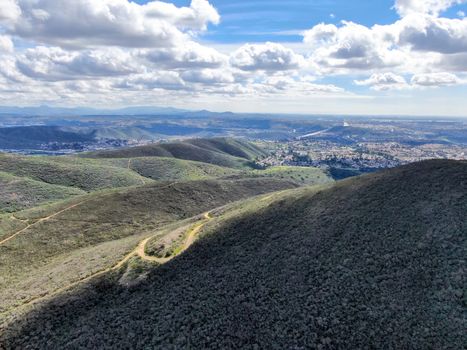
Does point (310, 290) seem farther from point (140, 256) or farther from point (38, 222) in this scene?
point (38, 222)

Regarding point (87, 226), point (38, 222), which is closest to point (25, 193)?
point (38, 222)

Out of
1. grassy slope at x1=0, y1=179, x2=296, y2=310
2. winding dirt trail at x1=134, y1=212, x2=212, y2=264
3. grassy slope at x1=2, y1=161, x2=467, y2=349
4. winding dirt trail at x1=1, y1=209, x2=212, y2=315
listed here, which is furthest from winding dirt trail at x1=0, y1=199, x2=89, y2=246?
grassy slope at x1=2, y1=161, x2=467, y2=349

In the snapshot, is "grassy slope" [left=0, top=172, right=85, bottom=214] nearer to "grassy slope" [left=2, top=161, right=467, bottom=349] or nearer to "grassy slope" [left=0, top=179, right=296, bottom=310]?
"grassy slope" [left=0, top=179, right=296, bottom=310]

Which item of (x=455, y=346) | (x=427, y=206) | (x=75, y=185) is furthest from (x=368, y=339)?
(x=75, y=185)

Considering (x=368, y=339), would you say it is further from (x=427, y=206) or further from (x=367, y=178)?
(x=367, y=178)

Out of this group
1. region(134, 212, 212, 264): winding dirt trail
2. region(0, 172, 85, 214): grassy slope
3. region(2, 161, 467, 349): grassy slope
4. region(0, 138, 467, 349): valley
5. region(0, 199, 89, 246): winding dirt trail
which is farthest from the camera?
region(0, 172, 85, 214): grassy slope

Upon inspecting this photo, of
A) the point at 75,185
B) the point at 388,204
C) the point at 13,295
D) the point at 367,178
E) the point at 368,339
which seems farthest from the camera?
the point at 75,185

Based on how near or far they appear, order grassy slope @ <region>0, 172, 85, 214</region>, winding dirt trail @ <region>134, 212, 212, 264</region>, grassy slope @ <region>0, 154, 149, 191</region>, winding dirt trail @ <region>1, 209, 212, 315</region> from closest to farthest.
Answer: winding dirt trail @ <region>1, 209, 212, 315</region>, winding dirt trail @ <region>134, 212, 212, 264</region>, grassy slope @ <region>0, 172, 85, 214</region>, grassy slope @ <region>0, 154, 149, 191</region>
